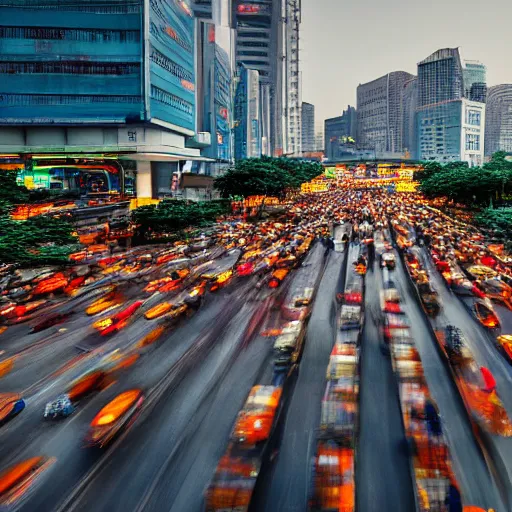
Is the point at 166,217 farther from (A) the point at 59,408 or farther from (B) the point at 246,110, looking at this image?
(B) the point at 246,110

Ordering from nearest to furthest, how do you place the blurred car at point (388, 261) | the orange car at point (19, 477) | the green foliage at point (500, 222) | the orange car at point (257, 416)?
the orange car at point (19, 477), the orange car at point (257, 416), the blurred car at point (388, 261), the green foliage at point (500, 222)

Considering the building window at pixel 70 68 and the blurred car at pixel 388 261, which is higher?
the building window at pixel 70 68

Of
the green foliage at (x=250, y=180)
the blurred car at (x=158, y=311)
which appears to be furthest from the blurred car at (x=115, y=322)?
the green foliage at (x=250, y=180)

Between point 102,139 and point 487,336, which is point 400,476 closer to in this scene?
point 487,336

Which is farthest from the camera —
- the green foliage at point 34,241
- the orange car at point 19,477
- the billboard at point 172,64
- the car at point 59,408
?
the billboard at point 172,64

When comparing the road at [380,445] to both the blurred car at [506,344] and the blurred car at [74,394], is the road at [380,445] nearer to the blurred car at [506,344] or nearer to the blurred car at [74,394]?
the blurred car at [506,344]

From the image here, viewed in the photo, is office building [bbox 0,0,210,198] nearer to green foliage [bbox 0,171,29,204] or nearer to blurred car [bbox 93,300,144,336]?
green foliage [bbox 0,171,29,204]

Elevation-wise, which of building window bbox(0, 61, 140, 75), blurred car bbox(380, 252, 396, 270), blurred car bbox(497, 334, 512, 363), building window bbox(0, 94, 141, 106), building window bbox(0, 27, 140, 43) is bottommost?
blurred car bbox(497, 334, 512, 363)

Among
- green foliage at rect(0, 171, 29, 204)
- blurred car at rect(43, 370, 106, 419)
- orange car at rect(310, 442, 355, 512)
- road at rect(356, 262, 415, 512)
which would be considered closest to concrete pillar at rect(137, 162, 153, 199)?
green foliage at rect(0, 171, 29, 204)

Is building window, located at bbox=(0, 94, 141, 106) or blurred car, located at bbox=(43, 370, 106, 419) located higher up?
building window, located at bbox=(0, 94, 141, 106)
